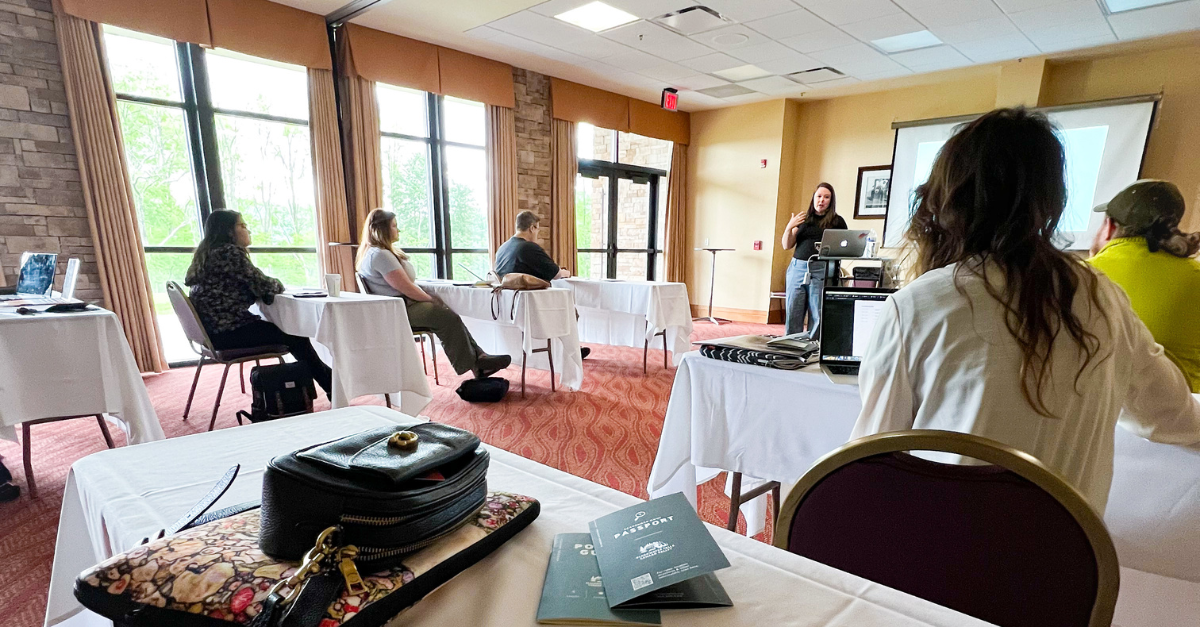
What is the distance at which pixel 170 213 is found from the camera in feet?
12.3

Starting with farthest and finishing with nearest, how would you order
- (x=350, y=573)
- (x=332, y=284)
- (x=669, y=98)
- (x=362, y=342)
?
(x=669, y=98) < (x=332, y=284) < (x=362, y=342) < (x=350, y=573)

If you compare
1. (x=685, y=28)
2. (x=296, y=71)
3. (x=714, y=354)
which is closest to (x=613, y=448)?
(x=714, y=354)

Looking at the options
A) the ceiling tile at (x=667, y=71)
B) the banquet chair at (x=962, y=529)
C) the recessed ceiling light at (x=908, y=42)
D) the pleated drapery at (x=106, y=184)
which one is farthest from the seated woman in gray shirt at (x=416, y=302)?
the recessed ceiling light at (x=908, y=42)

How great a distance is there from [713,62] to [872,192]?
2.54 m

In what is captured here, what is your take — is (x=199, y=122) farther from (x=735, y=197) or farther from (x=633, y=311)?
(x=735, y=197)

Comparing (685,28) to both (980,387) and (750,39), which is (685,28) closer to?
(750,39)

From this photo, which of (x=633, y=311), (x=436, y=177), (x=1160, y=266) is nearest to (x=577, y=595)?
(x=1160, y=266)

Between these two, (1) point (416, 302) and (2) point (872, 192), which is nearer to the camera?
(1) point (416, 302)

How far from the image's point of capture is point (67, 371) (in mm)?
1829

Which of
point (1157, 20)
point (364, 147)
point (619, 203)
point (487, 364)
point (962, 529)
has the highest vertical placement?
point (1157, 20)

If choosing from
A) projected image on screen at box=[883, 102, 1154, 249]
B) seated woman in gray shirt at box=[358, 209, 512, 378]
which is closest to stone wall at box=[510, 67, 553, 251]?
seated woman in gray shirt at box=[358, 209, 512, 378]

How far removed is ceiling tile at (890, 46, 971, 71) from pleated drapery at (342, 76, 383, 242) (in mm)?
4623

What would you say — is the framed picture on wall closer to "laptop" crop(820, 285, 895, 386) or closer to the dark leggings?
"laptop" crop(820, 285, 895, 386)

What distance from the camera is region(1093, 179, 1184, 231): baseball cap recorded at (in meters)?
1.33
